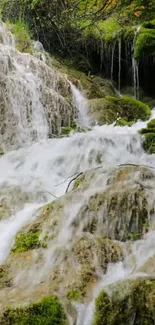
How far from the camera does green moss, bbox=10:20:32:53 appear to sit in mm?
12172

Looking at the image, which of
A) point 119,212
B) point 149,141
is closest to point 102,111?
point 149,141

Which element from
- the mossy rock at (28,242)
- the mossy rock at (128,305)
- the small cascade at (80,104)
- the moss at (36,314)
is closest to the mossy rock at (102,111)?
the small cascade at (80,104)

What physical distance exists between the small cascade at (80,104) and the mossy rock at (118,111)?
177 millimetres

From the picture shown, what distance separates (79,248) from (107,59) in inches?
446

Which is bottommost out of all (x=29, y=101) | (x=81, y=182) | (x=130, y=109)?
(x=81, y=182)

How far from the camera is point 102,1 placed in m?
15.2

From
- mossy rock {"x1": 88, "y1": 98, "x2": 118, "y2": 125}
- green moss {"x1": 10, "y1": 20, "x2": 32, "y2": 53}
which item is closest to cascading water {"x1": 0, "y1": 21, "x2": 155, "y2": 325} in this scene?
mossy rock {"x1": 88, "y1": 98, "x2": 118, "y2": 125}

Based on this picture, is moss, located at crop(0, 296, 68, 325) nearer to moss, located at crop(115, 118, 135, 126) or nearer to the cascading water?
the cascading water

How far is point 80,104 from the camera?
10508 mm

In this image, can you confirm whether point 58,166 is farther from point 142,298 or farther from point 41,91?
point 142,298

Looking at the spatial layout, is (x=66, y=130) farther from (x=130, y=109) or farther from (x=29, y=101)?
(x=130, y=109)

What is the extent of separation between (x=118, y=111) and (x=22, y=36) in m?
4.77

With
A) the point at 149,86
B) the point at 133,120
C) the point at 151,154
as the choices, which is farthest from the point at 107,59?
the point at 151,154

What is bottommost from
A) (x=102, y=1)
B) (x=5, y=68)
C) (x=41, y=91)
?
(x=41, y=91)
